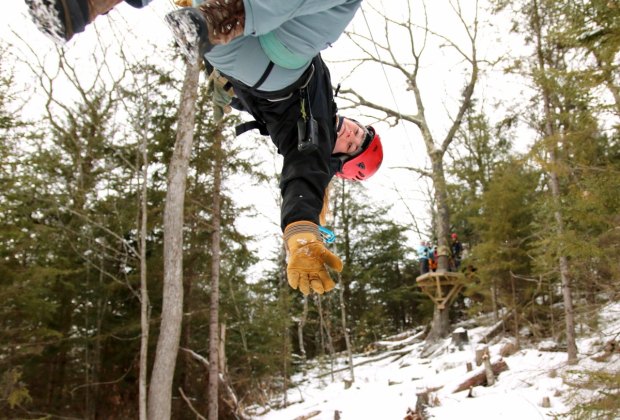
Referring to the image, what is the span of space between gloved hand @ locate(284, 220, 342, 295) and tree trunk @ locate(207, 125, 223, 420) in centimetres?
876

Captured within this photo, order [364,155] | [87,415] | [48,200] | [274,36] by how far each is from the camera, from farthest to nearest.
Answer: [87,415], [48,200], [364,155], [274,36]

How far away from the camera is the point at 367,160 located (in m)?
2.62

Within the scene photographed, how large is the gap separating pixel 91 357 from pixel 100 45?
700 centimetres

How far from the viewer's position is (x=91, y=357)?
35.9 feet

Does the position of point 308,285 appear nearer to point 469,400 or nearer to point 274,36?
point 274,36

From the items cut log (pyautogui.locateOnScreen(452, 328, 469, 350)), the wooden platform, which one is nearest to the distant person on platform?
the wooden platform

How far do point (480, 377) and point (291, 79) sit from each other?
8.56 meters

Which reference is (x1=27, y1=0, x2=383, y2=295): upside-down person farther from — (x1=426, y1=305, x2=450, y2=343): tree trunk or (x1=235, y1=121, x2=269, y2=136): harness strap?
(x1=426, y1=305, x2=450, y2=343): tree trunk

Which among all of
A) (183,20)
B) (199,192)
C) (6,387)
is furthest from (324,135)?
(199,192)

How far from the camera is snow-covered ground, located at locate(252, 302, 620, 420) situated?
6775 mm

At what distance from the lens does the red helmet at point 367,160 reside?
2.57m

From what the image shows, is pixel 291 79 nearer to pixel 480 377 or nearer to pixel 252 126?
pixel 252 126

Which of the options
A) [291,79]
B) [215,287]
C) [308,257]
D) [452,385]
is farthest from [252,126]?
[215,287]

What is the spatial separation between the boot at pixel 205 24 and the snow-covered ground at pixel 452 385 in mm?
3871
